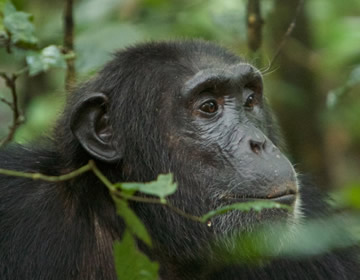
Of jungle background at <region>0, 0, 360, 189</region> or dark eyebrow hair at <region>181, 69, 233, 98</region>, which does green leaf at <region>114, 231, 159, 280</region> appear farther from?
jungle background at <region>0, 0, 360, 189</region>

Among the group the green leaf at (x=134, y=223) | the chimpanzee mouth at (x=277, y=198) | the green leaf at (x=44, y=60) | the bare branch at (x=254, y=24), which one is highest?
the bare branch at (x=254, y=24)

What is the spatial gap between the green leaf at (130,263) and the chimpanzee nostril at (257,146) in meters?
1.42

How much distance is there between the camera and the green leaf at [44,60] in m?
6.12

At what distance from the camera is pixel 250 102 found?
Result: 19.4ft

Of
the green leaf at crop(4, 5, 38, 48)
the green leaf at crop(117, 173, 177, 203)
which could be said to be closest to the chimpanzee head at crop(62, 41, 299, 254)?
the green leaf at crop(4, 5, 38, 48)

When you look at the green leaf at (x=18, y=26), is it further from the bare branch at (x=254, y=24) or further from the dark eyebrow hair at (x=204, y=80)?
the bare branch at (x=254, y=24)

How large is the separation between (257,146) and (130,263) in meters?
1.55

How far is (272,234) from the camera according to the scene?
17.2 feet

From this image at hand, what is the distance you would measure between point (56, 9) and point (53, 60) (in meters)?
5.45

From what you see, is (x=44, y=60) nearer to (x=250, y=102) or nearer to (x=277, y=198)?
(x=250, y=102)

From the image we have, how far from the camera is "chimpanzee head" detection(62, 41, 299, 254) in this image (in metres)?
5.27

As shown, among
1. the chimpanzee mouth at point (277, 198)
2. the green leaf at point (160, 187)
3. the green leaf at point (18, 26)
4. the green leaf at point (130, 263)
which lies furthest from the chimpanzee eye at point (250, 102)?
the green leaf at point (160, 187)

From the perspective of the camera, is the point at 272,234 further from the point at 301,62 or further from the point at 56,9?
the point at 56,9

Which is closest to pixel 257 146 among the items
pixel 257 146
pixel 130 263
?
pixel 257 146
